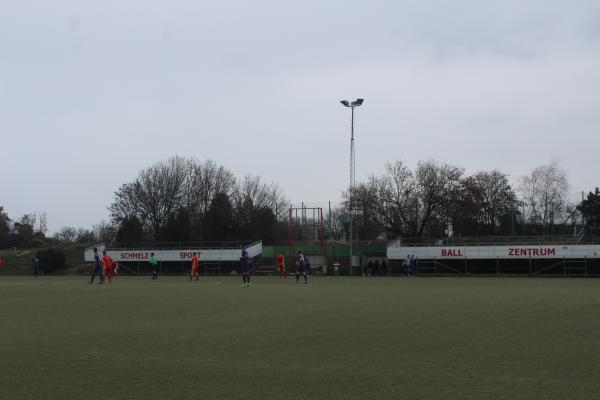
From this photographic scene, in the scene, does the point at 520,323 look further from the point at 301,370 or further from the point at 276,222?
the point at 276,222

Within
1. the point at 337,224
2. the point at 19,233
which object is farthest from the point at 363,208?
the point at 19,233

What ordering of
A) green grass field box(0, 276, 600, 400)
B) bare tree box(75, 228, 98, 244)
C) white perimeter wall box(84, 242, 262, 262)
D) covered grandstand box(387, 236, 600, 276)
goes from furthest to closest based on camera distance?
bare tree box(75, 228, 98, 244), white perimeter wall box(84, 242, 262, 262), covered grandstand box(387, 236, 600, 276), green grass field box(0, 276, 600, 400)

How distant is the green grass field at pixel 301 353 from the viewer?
6.82m

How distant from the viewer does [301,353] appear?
9.18 metres

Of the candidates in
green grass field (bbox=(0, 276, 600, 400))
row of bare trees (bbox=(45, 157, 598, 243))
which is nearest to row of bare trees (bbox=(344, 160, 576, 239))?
row of bare trees (bbox=(45, 157, 598, 243))

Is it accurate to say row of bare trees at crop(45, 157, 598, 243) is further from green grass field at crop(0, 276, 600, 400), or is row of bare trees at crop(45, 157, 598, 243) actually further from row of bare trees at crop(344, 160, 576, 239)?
green grass field at crop(0, 276, 600, 400)

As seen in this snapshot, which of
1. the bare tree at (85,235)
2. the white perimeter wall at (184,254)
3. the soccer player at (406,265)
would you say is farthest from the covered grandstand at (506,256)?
the bare tree at (85,235)

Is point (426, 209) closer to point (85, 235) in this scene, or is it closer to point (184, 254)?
point (184, 254)

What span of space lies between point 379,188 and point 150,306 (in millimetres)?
51701

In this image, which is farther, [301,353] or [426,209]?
[426,209]

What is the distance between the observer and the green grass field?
6.82 metres

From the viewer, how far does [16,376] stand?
7488mm

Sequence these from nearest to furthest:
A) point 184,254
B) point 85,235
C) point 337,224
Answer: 1. point 184,254
2. point 337,224
3. point 85,235

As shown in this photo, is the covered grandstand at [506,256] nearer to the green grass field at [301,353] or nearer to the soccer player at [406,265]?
the soccer player at [406,265]
